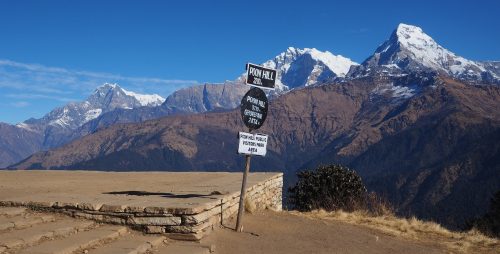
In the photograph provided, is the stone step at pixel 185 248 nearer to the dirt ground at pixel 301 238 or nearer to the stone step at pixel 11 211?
the dirt ground at pixel 301 238

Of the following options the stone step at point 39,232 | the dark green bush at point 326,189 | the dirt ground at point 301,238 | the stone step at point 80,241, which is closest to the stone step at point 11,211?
the stone step at point 39,232

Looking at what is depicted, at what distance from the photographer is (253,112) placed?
11883 millimetres

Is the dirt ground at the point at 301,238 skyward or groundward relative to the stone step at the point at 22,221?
groundward

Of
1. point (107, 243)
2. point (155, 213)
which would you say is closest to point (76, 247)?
point (107, 243)

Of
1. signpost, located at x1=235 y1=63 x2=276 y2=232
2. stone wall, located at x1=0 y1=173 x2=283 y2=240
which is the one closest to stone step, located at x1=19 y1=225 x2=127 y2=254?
stone wall, located at x1=0 y1=173 x2=283 y2=240

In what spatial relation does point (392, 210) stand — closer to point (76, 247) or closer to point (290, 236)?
point (290, 236)

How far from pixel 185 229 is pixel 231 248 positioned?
38.8 inches

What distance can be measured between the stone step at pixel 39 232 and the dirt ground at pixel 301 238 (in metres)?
2.34

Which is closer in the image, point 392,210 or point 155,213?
point 155,213

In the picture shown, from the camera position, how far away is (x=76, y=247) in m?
8.60

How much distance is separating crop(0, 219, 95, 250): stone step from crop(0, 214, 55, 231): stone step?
16cm

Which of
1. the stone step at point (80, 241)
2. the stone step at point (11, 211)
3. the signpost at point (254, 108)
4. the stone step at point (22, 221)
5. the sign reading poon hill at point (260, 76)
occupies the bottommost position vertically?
the stone step at point (80, 241)

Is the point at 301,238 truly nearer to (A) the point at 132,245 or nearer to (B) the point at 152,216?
(B) the point at 152,216

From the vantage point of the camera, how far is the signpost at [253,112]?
11.6 m
